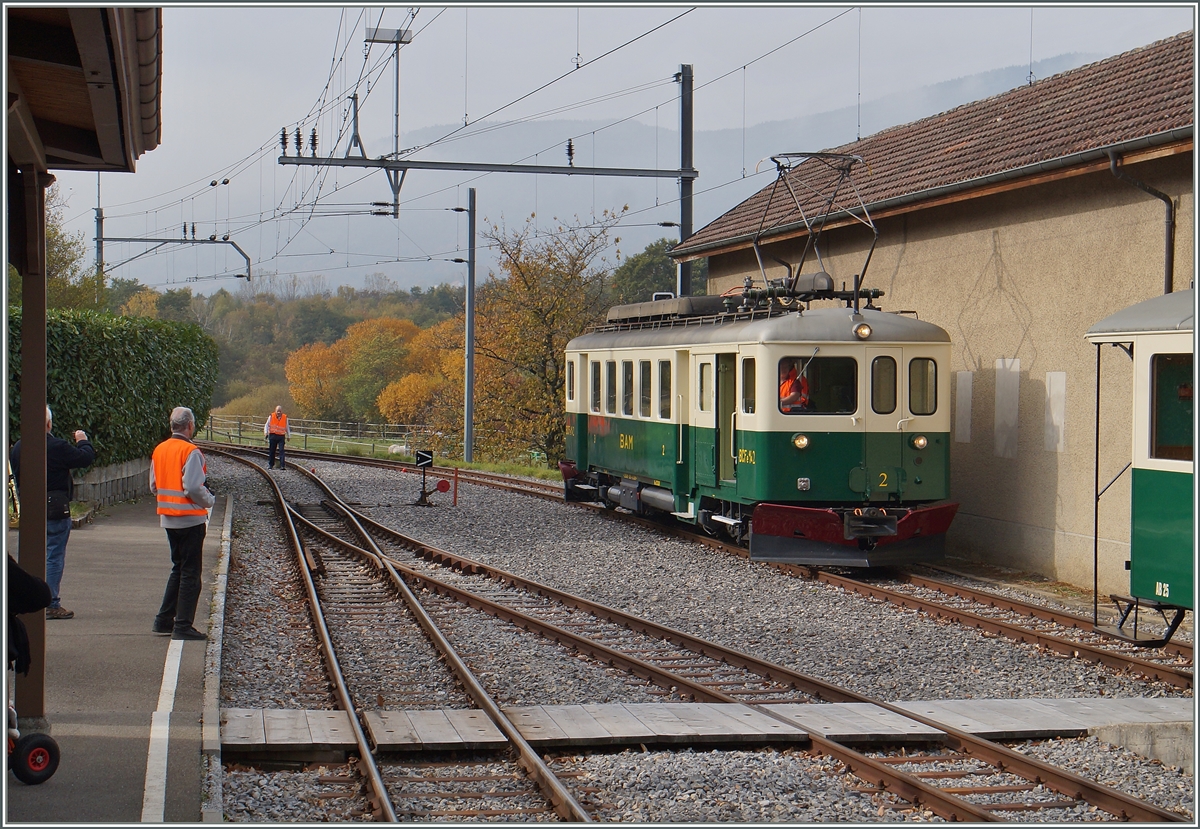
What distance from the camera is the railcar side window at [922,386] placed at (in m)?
14.2

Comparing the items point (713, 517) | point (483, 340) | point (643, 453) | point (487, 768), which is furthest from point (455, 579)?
point (483, 340)

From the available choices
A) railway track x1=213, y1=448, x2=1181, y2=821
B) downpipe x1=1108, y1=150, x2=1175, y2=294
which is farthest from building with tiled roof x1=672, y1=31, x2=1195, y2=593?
railway track x1=213, y1=448, x2=1181, y2=821

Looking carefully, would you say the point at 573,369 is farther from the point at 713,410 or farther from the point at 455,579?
the point at 455,579

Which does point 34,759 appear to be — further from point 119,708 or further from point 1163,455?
point 1163,455

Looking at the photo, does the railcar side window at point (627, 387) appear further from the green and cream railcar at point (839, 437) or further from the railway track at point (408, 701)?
the railway track at point (408, 701)

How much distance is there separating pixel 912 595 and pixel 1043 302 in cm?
396

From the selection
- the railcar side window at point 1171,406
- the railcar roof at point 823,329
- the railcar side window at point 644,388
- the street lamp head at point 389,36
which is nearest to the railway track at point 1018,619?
the railcar side window at point 1171,406

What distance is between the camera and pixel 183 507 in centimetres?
930

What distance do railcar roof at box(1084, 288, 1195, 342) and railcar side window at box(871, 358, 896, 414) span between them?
14.1 feet

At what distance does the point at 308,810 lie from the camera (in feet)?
19.5

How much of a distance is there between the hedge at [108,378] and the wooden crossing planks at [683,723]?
32.9 feet

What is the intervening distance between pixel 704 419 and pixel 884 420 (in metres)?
2.38

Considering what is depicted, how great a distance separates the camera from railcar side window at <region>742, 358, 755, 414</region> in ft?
46.8

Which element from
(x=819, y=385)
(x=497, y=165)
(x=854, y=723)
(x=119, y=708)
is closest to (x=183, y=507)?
(x=119, y=708)
